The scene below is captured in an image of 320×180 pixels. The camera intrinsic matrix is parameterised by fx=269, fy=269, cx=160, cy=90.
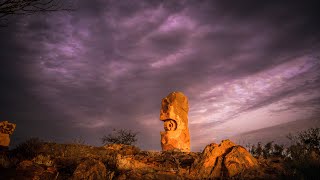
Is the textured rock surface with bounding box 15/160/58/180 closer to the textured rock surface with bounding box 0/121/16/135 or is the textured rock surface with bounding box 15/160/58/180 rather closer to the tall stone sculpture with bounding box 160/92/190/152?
the textured rock surface with bounding box 0/121/16/135

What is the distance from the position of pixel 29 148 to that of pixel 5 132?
3.47 meters

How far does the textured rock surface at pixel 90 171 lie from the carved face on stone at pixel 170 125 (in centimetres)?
1807

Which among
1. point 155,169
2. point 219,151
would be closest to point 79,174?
point 155,169

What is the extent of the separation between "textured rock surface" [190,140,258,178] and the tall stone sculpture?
1623 centimetres

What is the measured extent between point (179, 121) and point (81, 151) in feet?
42.5

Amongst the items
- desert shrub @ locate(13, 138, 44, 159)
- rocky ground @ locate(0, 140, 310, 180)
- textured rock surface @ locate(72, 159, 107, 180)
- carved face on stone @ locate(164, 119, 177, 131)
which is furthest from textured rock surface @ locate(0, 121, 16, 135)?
carved face on stone @ locate(164, 119, 177, 131)

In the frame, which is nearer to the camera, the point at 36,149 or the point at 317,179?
the point at 317,179

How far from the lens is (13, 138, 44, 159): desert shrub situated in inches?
520

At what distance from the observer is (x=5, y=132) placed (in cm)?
1648

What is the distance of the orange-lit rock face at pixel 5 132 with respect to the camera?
53.0 ft

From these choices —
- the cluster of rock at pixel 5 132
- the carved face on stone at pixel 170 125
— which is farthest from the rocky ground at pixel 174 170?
the carved face on stone at pixel 170 125

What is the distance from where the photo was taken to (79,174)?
7895 mm

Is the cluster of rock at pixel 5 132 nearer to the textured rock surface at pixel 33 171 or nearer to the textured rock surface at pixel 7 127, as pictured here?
the textured rock surface at pixel 7 127

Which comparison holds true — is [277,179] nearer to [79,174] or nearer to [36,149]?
[79,174]
